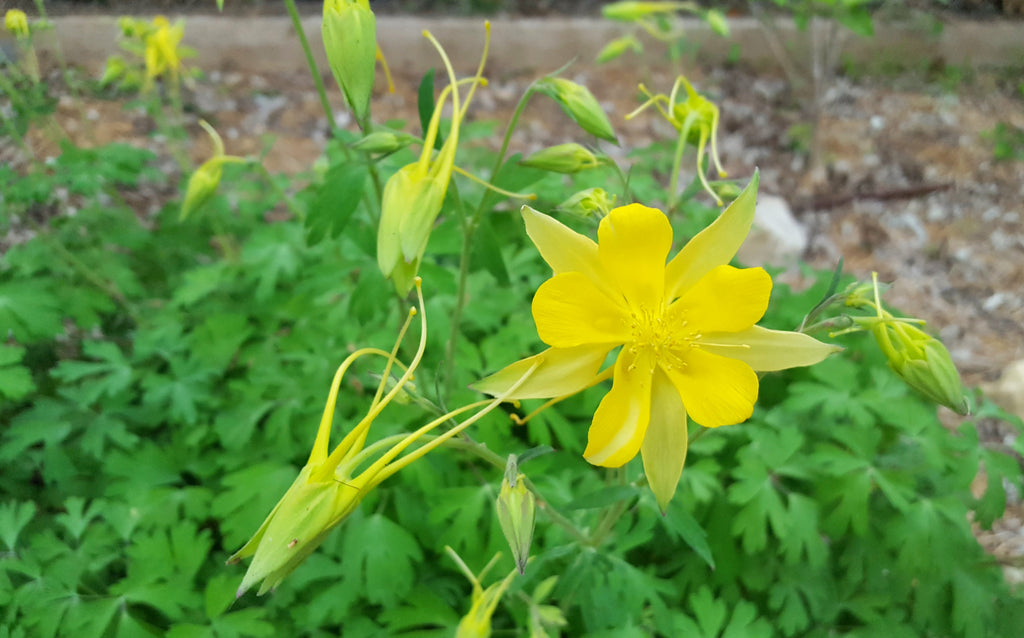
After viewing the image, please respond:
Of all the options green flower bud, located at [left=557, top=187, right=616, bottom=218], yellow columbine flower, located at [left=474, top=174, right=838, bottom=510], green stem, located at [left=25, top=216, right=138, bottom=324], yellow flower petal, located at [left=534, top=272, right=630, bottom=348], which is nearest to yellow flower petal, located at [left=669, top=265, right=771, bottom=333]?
yellow columbine flower, located at [left=474, top=174, right=838, bottom=510]

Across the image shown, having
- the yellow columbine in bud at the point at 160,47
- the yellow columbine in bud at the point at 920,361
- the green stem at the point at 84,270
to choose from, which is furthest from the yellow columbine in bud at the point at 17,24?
the yellow columbine in bud at the point at 920,361

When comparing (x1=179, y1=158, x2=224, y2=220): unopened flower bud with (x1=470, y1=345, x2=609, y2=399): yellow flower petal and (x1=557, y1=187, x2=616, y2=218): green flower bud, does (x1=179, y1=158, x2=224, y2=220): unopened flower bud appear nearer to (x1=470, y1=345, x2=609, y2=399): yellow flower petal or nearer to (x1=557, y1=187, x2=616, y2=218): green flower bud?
(x1=557, y1=187, x2=616, y2=218): green flower bud

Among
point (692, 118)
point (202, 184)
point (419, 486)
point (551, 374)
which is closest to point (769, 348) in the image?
point (551, 374)

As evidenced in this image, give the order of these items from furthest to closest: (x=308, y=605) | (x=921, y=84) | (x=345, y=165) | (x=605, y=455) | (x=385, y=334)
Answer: (x=921, y=84)
(x=385, y=334)
(x=308, y=605)
(x=345, y=165)
(x=605, y=455)

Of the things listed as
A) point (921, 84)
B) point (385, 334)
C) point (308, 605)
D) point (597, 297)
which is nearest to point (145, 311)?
point (385, 334)

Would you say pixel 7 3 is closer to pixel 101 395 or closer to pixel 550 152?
pixel 101 395

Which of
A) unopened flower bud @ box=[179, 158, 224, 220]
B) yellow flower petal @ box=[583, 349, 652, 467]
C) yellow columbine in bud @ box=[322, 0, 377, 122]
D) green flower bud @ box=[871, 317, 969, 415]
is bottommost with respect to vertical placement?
yellow flower petal @ box=[583, 349, 652, 467]

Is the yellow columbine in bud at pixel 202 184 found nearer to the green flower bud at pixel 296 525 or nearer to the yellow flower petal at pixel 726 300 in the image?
the green flower bud at pixel 296 525
